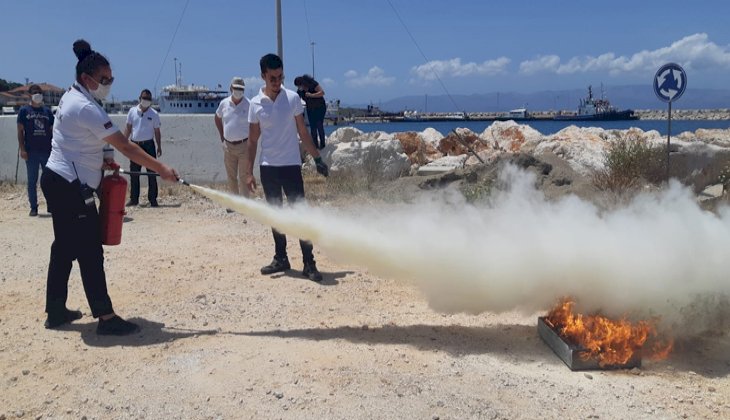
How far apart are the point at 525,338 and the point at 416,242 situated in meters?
1.20

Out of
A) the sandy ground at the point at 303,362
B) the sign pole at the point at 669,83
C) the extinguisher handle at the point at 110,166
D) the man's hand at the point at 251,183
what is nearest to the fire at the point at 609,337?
the sandy ground at the point at 303,362

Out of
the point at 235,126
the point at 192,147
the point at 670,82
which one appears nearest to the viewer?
the point at 235,126

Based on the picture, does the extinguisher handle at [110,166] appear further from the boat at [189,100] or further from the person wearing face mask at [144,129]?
the boat at [189,100]

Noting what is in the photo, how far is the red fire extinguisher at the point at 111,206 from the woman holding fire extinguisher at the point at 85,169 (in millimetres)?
57

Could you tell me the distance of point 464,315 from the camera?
18.3ft

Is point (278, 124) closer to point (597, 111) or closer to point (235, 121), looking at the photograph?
point (235, 121)

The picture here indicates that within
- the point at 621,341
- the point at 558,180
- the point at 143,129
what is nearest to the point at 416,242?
the point at 621,341

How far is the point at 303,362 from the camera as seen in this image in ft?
14.8

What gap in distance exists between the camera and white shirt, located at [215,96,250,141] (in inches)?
370

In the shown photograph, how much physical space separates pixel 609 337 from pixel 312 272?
3.19m

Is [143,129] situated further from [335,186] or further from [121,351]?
[121,351]

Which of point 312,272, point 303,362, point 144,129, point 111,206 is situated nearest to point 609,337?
point 303,362

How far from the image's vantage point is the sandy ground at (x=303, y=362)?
3928 millimetres

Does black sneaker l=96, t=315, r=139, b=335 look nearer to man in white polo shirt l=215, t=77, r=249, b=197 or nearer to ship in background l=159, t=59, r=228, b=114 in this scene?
man in white polo shirt l=215, t=77, r=249, b=197
